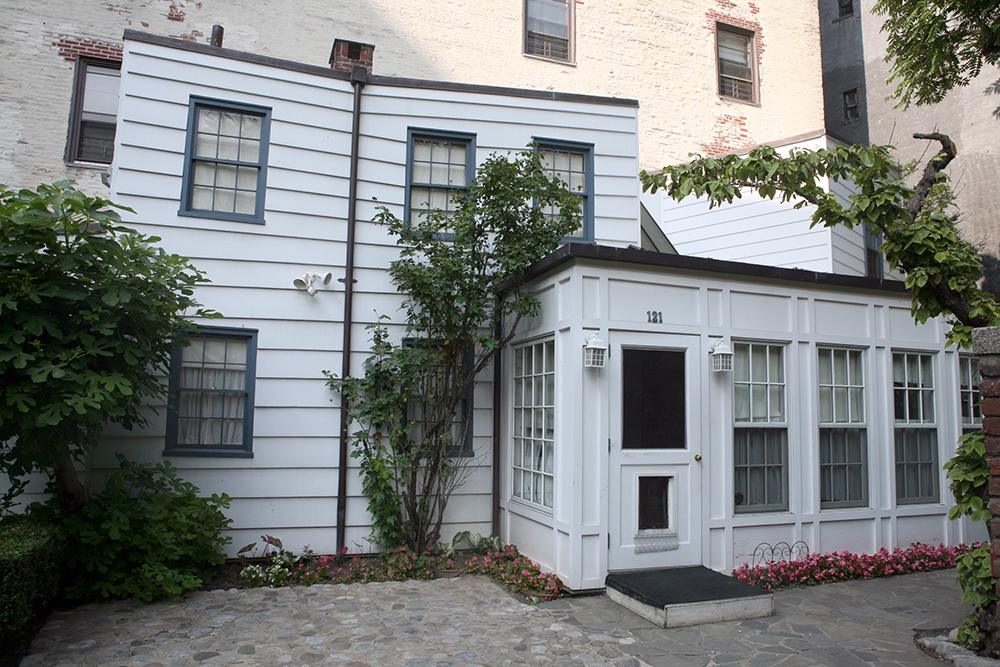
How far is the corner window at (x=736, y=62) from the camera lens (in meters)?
14.5

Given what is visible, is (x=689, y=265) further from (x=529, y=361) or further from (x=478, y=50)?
(x=478, y=50)

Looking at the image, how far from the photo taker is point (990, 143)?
1291cm

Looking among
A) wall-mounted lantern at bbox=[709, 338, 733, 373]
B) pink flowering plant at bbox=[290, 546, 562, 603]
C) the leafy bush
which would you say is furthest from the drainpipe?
the leafy bush

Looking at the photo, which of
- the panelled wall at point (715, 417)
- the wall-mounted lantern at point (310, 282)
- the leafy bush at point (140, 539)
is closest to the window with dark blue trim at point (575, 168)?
the panelled wall at point (715, 417)

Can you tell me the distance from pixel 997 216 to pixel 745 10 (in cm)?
678

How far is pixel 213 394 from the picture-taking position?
6.85m

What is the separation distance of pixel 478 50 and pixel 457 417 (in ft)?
26.0

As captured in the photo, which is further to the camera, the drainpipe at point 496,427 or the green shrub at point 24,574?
the drainpipe at point 496,427

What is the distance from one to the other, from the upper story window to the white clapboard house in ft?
18.5

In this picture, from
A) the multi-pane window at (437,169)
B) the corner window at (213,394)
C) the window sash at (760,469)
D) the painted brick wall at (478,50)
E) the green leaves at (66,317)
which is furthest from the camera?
the painted brick wall at (478,50)

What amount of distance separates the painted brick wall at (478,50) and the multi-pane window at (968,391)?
707 cm

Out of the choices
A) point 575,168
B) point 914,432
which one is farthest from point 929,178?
point 575,168

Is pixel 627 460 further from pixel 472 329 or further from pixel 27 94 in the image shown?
pixel 27 94

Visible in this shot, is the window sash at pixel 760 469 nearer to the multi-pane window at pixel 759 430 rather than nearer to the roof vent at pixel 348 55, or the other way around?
the multi-pane window at pixel 759 430
